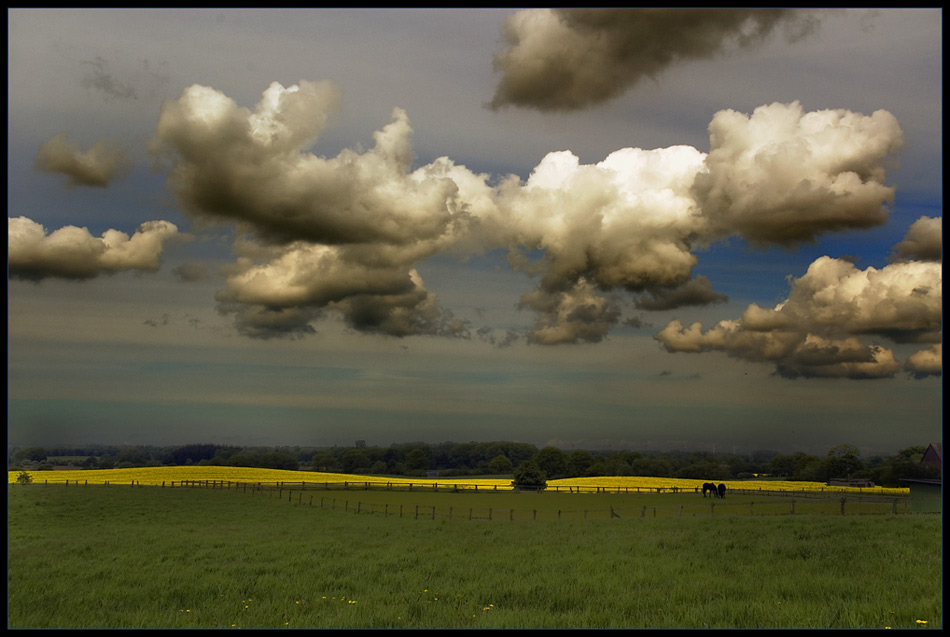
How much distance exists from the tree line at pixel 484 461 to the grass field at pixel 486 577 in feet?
248

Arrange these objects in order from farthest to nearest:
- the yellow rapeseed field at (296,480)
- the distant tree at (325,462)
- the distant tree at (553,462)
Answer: the distant tree at (325,462), the distant tree at (553,462), the yellow rapeseed field at (296,480)

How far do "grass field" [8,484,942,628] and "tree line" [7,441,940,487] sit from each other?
75598 mm

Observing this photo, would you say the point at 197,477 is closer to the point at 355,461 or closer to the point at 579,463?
the point at 355,461

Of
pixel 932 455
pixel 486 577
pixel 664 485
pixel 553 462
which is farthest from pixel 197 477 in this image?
pixel 932 455

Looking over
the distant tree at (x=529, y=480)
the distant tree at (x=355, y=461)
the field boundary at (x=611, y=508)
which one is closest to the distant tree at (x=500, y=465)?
the distant tree at (x=355, y=461)

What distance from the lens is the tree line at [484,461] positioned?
360 ft

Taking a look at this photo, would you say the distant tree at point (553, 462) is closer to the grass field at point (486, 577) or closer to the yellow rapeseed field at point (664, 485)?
the yellow rapeseed field at point (664, 485)

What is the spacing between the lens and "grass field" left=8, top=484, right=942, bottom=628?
1407 centimetres

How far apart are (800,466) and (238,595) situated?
121 metres

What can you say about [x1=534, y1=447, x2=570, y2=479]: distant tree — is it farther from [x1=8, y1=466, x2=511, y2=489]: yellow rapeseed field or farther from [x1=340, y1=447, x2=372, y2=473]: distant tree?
[x1=340, y1=447, x2=372, y2=473]: distant tree

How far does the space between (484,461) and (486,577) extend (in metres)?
138

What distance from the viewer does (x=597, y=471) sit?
12656cm

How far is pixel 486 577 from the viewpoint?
1862 cm

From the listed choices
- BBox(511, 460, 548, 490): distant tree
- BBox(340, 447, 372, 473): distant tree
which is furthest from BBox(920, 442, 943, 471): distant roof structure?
BBox(340, 447, 372, 473): distant tree
